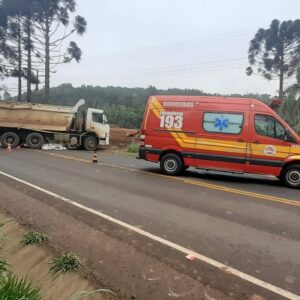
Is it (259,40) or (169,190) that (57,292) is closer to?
(169,190)

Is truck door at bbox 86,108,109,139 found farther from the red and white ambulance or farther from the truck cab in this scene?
the red and white ambulance

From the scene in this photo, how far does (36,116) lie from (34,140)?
1.49 metres

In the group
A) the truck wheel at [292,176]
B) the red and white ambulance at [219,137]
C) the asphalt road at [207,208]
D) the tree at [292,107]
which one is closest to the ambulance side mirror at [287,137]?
the red and white ambulance at [219,137]

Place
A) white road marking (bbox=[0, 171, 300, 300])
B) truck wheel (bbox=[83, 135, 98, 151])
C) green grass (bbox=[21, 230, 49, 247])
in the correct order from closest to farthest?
white road marking (bbox=[0, 171, 300, 300])
green grass (bbox=[21, 230, 49, 247])
truck wheel (bbox=[83, 135, 98, 151])

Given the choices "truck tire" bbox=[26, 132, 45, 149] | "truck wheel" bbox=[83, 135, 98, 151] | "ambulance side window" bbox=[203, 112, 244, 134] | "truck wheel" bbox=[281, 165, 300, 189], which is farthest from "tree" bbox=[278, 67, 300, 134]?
"truck tire" bbox=[26, 132, 45, 149]

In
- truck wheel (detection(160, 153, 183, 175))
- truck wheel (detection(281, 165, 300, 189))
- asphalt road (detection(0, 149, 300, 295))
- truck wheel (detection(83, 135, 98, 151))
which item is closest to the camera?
asphalt road (detection(0, 149, 300, 295))

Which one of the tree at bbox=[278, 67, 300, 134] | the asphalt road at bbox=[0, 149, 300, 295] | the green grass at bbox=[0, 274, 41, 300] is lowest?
the asphalt road at bbox=[0, 149, 300, 295]

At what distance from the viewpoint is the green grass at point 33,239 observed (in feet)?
A: 19.4

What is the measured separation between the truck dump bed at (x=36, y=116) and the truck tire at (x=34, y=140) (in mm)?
439

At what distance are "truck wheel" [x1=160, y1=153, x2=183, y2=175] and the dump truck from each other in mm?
13020

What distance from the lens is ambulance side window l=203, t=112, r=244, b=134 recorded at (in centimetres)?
1223

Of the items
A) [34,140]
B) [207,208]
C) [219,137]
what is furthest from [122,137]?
[207,208]

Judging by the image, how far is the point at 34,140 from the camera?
25047 mm

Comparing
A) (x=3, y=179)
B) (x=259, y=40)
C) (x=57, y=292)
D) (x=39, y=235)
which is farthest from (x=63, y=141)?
(x=259, y=40)
